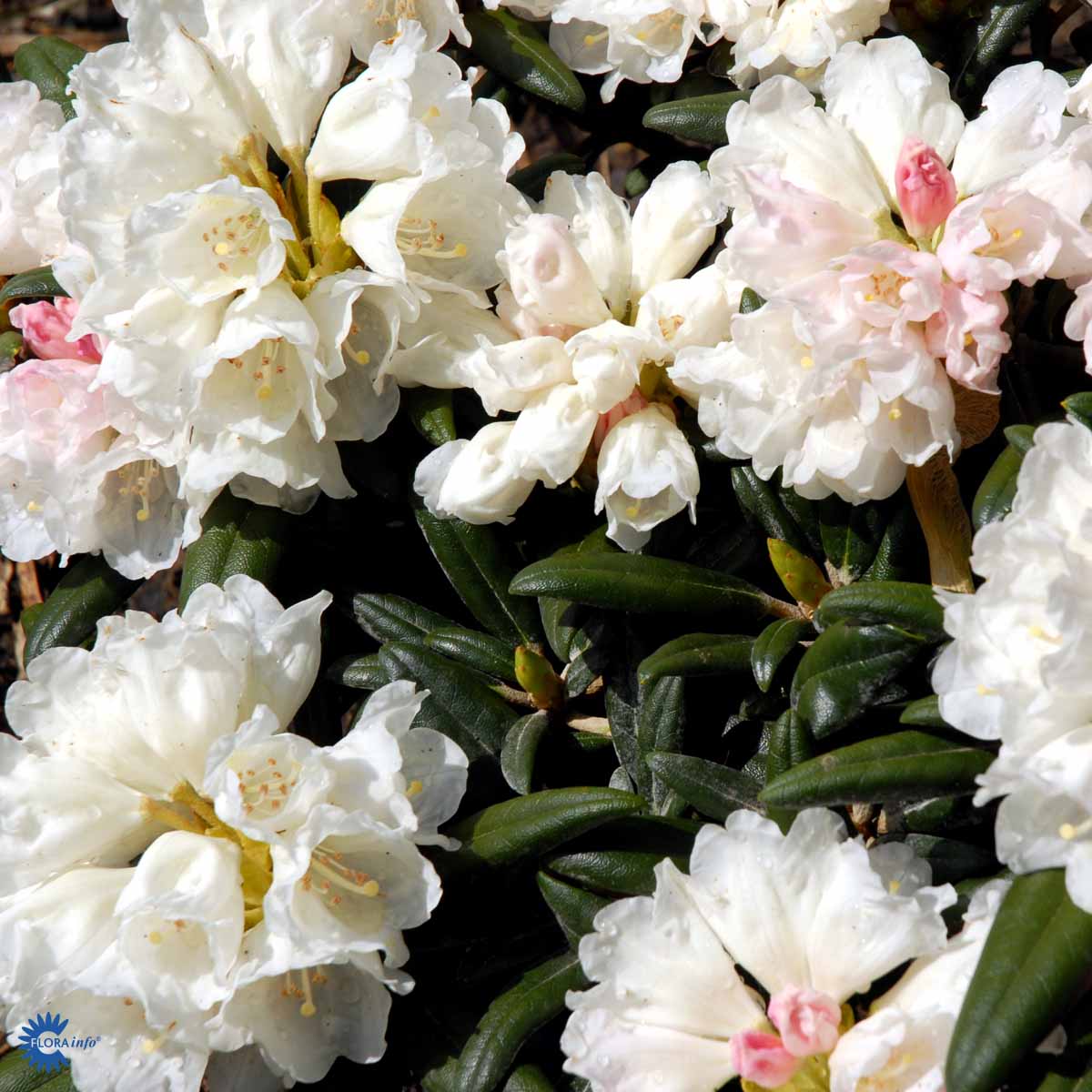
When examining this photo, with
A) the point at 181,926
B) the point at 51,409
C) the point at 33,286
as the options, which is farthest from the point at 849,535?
the point at 33,286

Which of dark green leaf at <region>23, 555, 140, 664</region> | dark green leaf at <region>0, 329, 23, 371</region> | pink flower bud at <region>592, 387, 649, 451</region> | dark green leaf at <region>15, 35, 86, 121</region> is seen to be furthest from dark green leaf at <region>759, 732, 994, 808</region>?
dark green leaf at <region>15, 35, 86, 121</region>

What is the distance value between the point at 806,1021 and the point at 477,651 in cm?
55

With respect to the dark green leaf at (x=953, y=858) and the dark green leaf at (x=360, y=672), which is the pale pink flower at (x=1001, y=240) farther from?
the dark green leaf at (x=360, y=672)

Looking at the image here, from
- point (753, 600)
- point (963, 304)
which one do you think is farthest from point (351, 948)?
point (963, 304)

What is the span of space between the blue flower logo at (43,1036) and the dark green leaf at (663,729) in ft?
1.91

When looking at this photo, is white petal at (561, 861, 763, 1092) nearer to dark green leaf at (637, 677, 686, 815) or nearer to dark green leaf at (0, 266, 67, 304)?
dark green leaf at (637, 677, 686, 815)

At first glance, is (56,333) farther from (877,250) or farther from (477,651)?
(877,250)

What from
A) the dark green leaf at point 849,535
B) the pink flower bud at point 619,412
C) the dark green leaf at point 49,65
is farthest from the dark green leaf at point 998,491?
the dark green leaf at point 49,65

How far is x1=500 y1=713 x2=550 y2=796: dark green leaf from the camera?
4.55 ft

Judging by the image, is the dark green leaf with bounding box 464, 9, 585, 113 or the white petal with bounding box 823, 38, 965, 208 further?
the dark green leaf with bounding box 464, 9, 585, 113

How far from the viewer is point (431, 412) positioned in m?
1.53

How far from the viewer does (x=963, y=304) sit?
125 cm

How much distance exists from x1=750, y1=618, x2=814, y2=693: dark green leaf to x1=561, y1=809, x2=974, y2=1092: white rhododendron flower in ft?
0.53

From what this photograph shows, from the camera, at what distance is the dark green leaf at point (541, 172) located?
1.80 metres
